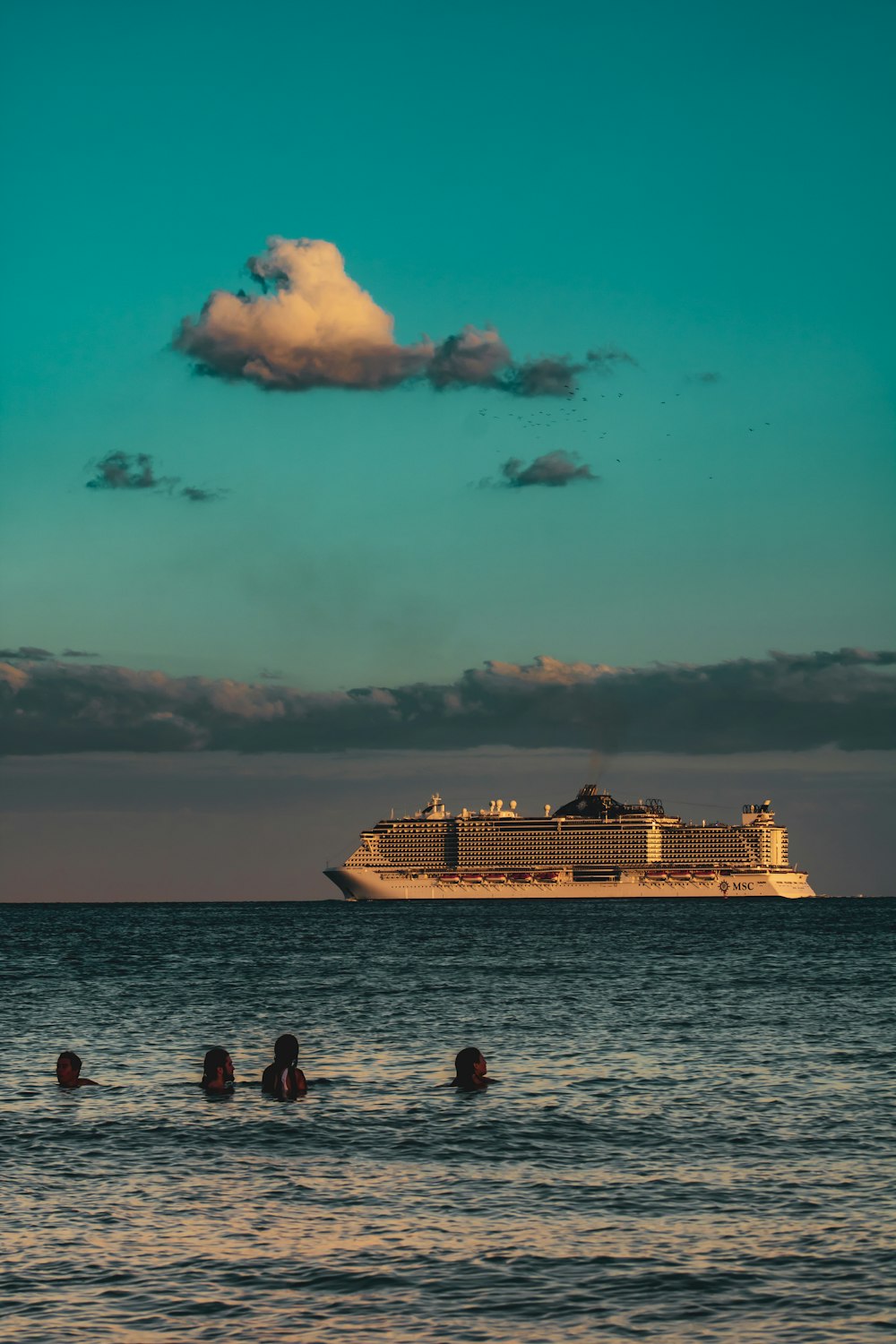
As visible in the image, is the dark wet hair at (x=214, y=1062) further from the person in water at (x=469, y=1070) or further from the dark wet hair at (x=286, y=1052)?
the person in water at (x=469, y=1070)

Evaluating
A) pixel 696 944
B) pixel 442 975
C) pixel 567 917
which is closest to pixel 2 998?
pixel 442 975

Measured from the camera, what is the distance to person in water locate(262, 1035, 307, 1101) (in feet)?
88.9

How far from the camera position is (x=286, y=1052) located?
2747 centimetres

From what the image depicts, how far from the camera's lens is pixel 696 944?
9069cm

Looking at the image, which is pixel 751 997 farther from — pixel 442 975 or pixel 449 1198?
pixel 449 1198

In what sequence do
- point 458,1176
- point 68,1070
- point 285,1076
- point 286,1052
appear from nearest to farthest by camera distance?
1. point 458,1176
2. point 285,1076
3. point 286,1052
4. point 68,1070

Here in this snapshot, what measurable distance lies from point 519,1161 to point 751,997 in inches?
1140

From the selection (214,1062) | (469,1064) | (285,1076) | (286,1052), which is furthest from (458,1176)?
(214,1062)

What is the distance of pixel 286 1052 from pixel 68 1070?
13.9ft

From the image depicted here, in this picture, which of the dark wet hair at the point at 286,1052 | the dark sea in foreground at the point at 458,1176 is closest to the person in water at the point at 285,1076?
the dark wet hair at the point at 286,1052

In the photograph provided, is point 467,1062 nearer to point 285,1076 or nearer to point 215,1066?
point 285,1076

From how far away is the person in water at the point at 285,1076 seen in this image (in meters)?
27.1

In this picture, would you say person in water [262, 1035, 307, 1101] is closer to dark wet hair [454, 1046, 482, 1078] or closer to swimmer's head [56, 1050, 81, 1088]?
dark wet hair [454, 1046, 482, 1078]

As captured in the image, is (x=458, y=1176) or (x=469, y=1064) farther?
(x=469, y=1064)
